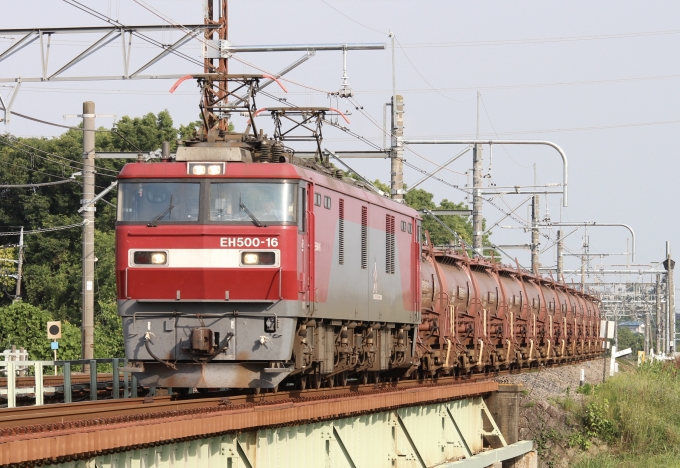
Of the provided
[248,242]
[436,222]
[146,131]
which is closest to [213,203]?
[248,242]

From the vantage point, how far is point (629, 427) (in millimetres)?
28750

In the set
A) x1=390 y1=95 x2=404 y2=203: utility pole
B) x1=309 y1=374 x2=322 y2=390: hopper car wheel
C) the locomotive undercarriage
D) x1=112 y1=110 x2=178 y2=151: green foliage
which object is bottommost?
x1=309 y1=374 x2=322 y2=390: hopper car wheel

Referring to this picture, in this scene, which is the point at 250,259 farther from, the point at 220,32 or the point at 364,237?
the point at 220,32

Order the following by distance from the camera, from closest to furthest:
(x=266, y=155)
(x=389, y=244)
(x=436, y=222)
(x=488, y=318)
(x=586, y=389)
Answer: (x=266, y=155) → (x=389, y=244) → (x=586, y=389) → (x=488, y=318) → (x=436, y=222)

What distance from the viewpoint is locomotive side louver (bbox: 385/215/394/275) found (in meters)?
22.0

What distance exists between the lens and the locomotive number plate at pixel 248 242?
53.8 feet

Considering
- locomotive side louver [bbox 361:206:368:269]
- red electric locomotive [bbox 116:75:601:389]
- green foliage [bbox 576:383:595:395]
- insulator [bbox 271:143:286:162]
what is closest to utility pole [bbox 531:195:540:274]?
green foliage [bbox 576:383:595:395]

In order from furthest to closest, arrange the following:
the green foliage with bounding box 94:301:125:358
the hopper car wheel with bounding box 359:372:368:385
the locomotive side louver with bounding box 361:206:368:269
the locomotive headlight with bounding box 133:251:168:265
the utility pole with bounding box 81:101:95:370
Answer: the green foliage with bounding box 94:301:125:358 → the utility pole with bounding box 81:101:95:370 → the hopper car wheel with bounding box 359:372:368:385 → the locomotive side louver with bounding box 361:206:368:269 → the locomotive headlight with bounding box 133:251:168:265

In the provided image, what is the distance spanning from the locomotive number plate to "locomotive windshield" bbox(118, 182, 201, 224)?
1.80 ft

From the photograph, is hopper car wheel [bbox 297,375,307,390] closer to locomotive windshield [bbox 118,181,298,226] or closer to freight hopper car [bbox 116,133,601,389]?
freight hopper car [bbox 116,133,601,389]

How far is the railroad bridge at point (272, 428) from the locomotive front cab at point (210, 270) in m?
0.54

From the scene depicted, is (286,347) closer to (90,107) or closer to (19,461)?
(19,461)

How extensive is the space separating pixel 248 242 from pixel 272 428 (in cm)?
313

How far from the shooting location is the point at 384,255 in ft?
71.6
